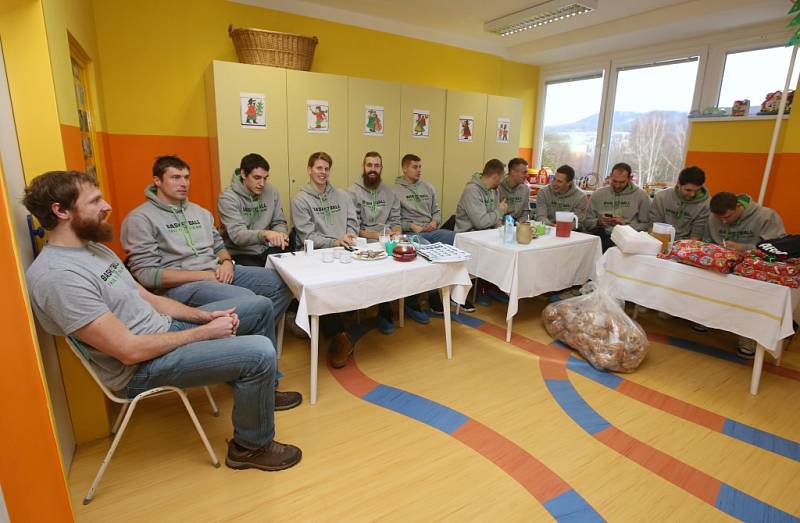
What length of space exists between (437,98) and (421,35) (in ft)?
3.21

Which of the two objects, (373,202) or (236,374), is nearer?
(236,374)

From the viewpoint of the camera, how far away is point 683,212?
12.2 ft

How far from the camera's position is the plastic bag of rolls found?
8.93 feet

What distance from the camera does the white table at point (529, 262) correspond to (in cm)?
301

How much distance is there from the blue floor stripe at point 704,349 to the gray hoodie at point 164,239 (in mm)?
3313

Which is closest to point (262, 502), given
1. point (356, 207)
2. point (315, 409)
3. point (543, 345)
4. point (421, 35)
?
point (315, 409)

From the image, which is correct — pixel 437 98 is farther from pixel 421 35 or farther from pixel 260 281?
pixel 260 281

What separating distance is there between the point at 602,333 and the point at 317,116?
10.2ft

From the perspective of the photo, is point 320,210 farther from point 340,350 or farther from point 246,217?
point 340,350

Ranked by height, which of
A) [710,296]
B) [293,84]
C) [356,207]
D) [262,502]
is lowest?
[262,502]

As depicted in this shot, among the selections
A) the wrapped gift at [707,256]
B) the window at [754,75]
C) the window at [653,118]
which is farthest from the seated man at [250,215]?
the window at [754,75]

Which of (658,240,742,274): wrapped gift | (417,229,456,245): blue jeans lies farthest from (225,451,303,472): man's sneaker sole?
(658,240,742,274): wrapped gift

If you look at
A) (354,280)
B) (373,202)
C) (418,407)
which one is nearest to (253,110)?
(373,202)

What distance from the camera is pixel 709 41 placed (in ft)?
15.1
